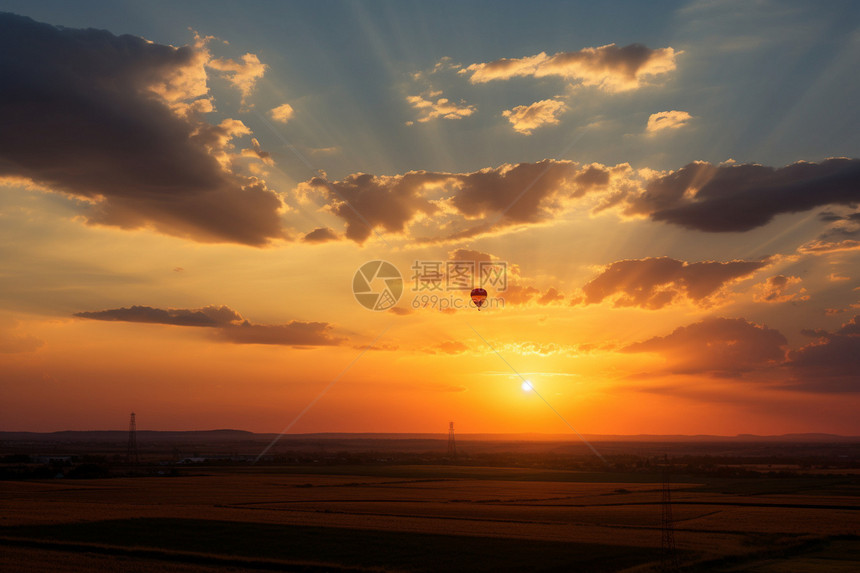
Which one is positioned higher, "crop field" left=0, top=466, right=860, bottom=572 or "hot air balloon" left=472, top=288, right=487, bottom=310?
"hot air balloon" left=472, top=288, right=487, bottom=310

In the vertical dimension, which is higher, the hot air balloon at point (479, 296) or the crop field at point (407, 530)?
the hot air balloon at point (479, 296)

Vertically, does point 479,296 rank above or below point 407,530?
above

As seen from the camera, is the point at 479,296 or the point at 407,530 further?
the point at 479,296

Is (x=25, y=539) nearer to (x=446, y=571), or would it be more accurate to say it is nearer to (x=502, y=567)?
(x=446, y=571)

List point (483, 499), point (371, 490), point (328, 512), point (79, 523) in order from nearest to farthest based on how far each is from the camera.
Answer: point (79, 523)
point (328, 512)
point (483, 499)
point (371, 490)

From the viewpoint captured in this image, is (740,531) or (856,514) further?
(856,514)

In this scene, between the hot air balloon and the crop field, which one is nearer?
the crop field

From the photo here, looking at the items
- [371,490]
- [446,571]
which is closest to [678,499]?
[371,490]

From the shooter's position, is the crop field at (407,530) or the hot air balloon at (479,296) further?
the hot air balloon at (479,296)
